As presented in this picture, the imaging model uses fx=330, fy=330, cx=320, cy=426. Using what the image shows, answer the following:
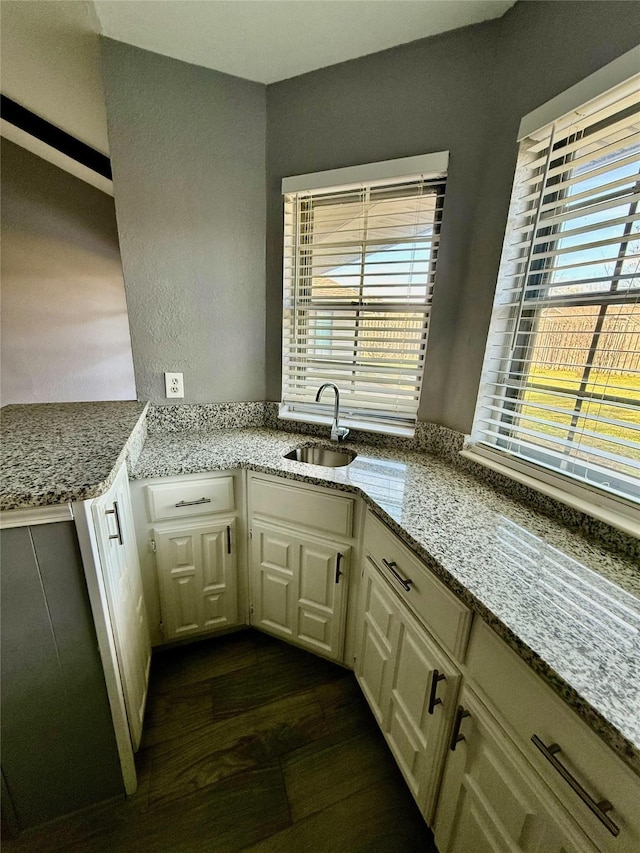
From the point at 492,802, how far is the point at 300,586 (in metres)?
0.85

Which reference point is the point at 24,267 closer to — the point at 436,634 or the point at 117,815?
the point at 117,815

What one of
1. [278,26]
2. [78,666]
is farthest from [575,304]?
[78,666]

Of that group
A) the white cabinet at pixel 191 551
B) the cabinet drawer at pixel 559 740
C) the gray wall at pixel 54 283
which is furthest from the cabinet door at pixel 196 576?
the gray wall at pixel 54 283

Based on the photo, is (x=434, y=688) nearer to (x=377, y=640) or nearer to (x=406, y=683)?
(x=406, y=683)

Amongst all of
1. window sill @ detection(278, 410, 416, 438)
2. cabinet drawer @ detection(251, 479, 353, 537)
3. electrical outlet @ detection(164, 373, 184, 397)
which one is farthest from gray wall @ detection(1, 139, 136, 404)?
cabinet drawer @ detection(251, 479, 353, 537)

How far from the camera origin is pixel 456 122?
1.29m

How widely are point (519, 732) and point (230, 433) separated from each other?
149 centimetres

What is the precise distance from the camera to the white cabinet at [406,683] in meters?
0.85

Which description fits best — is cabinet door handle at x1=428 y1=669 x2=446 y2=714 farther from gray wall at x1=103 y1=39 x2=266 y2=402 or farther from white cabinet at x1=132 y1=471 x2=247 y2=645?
gray wall at x1=103 y1=39 x2=266 y2=402

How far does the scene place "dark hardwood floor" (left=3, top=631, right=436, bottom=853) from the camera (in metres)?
0.96

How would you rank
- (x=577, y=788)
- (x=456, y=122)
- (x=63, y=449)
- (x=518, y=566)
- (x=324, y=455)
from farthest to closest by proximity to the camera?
(x=324, y=455) < (x=456, y=122) < (x=63, y=449) < (x=518, y=566) < (x=577, y=788)

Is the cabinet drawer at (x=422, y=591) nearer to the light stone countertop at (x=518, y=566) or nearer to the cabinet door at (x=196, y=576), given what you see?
the light stone countertop at (x=518, y=566)

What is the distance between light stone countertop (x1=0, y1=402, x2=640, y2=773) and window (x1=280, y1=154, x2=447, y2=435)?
0.33 meters

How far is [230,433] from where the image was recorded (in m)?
1.73
